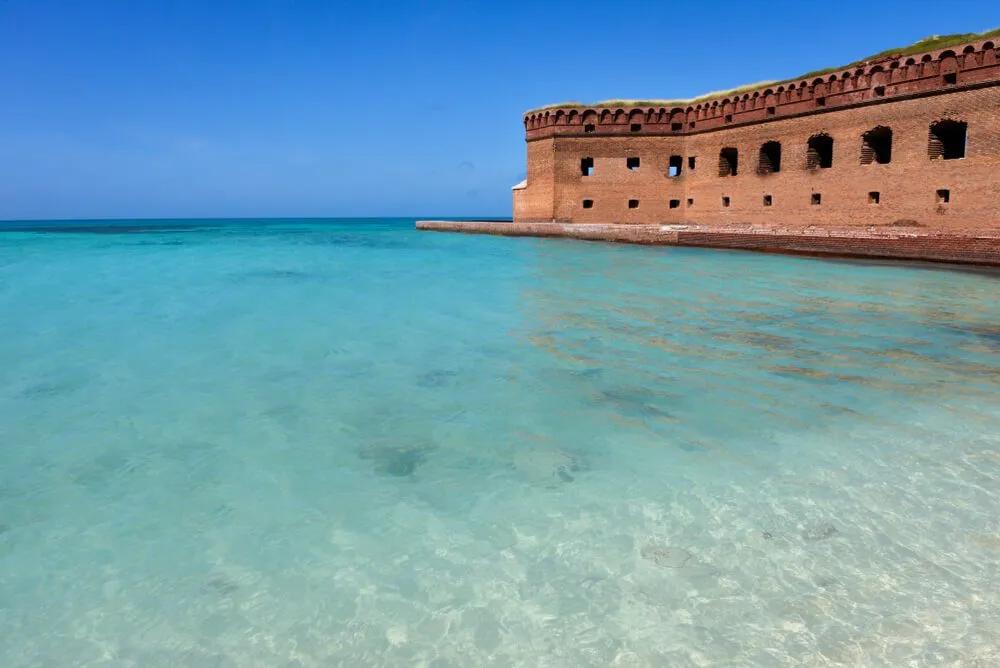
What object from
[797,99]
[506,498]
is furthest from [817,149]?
[506,498]

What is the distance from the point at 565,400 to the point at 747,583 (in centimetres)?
210

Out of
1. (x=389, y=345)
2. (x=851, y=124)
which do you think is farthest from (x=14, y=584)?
(x=851, y=124)

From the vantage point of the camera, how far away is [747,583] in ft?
7.13

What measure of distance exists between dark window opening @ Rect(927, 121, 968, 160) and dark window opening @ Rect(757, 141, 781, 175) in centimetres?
401

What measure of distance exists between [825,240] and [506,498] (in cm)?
1395

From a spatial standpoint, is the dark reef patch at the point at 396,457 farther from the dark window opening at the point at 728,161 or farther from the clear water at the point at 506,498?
the dark window opening at the point at 728,161

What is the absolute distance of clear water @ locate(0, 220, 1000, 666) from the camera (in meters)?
1.97

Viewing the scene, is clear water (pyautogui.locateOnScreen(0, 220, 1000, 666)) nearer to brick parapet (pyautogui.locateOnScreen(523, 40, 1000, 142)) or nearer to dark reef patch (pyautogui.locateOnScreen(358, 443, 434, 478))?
dark reef patch (pyautogui.locateOnScreen(358, 443, 434, 478))

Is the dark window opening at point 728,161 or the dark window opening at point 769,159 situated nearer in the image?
the dark window opening at point 769,159

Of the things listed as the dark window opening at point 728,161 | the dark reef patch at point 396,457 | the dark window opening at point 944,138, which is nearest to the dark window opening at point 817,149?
the dark window opening at point 944,138

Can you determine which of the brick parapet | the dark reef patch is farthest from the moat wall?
the dark reef patch

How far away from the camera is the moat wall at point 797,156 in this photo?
13555mm

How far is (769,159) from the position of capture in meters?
19.2

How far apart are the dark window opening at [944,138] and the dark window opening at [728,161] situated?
581 cm
